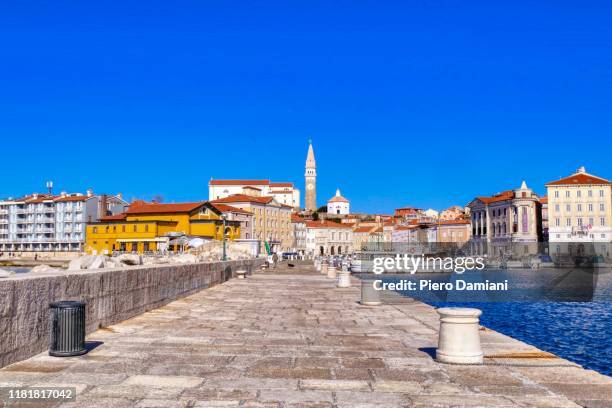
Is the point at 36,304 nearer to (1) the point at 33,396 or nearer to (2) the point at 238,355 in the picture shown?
(1) the point at 33,396

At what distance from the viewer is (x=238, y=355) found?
893 centimetres

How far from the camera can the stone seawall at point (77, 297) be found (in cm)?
772

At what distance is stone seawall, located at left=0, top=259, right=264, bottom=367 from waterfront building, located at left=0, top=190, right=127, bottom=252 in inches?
3973

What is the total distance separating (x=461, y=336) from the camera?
833 centimetres

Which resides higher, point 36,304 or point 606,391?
point 36,304

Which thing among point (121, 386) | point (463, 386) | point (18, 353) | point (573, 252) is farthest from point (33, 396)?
point (573, 252)

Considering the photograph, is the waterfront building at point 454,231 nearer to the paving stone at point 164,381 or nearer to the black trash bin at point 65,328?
the black trash bin at point 65,328

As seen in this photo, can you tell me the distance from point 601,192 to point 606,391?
115 meters

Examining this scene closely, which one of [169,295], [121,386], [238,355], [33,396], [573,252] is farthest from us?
[573,252]

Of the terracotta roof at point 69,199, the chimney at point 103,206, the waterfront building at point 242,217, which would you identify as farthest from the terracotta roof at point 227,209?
the terracotta roof at point 69,199

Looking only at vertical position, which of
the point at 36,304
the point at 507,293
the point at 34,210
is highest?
the point at 34,210

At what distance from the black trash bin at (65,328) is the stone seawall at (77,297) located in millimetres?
299

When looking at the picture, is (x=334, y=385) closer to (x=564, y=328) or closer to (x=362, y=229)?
(x=564, y=328)
